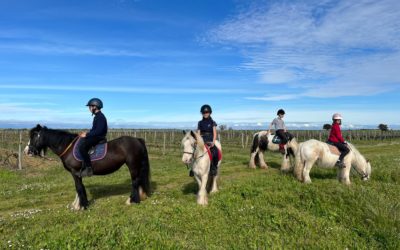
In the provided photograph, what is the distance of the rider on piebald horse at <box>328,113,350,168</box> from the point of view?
38.1 feet

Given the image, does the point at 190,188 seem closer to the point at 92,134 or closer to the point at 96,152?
the point at 96,152

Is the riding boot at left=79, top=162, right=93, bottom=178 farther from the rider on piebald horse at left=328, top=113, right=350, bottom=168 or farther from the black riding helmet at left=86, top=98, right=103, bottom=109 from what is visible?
the rider on piebald horse at left=328, top=113, right=350, bottom=168

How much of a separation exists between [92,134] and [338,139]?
8078mm

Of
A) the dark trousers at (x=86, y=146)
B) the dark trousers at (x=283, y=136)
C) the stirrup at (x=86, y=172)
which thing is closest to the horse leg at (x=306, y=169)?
the dark trousers at (x=283, y=136)

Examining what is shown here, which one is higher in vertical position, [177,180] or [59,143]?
[59,143]

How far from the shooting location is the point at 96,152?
10.3 m

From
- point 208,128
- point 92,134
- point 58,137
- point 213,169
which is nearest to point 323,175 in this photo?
point 213,169

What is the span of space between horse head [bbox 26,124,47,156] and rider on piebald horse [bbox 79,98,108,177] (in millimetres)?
1454

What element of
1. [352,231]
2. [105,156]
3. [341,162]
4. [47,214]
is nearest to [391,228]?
[352,231]

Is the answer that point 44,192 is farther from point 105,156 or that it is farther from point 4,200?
point 105,156

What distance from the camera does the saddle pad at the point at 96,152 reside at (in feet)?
33.1

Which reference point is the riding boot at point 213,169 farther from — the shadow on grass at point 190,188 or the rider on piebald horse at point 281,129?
the rider on piebald horse at point 281,129

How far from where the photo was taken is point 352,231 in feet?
23.6

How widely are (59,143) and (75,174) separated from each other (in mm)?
1108
